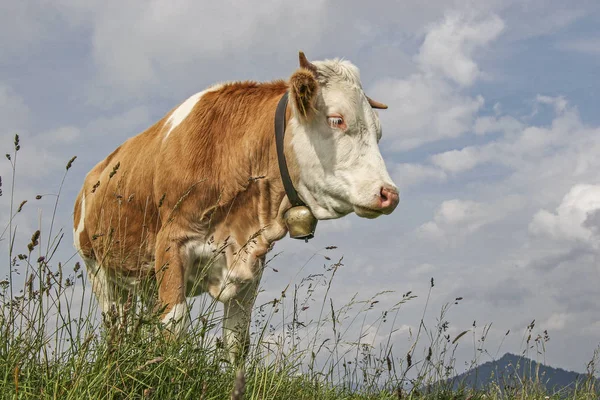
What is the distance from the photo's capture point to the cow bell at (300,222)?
5969mm

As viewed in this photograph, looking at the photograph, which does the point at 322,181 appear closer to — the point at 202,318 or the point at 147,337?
the point at 202,318

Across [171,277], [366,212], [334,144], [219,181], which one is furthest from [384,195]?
[171,277]

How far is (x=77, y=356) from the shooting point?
12.7 feet

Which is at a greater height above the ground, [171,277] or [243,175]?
[243,175]

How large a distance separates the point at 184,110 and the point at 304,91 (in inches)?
62.5

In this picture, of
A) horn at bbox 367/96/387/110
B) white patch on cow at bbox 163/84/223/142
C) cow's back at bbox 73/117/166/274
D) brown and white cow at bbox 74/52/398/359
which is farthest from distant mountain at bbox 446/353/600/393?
white patch on cow at bbox 163/84/223/142

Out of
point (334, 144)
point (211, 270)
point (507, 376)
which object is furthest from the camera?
point (507, 376)

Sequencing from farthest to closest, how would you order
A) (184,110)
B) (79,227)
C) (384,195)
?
1. (79,227)
2. (184,110)
3. (384,195)

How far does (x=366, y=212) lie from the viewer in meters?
5.51

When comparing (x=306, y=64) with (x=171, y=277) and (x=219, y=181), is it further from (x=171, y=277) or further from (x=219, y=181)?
(x=171, y=277)

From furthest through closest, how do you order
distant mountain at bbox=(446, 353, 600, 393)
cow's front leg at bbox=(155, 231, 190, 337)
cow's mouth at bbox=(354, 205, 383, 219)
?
1. distant mountain at bbox=(446, 353, 600, 393)
2. cow's front leg at bbox=(155, 231, 190, 337)
3. cow's mouth at bbox=(354, 205, 383, 219)

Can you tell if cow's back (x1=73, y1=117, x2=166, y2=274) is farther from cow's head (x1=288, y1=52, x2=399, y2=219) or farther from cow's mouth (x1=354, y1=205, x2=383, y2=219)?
cow's mouth (x1=354, y1=205, x2=383, y2=219)

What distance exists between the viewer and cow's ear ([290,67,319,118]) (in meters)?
5.53

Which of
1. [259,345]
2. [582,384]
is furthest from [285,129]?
[582,384]
